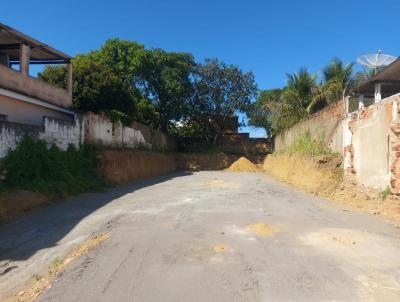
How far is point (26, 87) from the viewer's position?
1712cm

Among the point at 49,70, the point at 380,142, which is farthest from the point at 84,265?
the point at 49,70

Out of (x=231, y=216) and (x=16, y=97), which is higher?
(x=16, y=97)

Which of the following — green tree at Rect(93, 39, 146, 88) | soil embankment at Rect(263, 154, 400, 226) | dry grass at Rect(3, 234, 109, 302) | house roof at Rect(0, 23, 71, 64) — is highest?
green tree at Rect(93, 39, 146, 88)

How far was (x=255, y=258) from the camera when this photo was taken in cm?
683

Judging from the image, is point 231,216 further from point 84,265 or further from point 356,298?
point 356,298

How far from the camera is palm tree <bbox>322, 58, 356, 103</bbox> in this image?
29906mm

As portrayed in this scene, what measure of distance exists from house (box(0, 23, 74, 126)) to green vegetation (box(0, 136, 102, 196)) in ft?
6.08

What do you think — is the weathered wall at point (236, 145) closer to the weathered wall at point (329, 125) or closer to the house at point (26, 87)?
the weathered wall at point (329, 125)

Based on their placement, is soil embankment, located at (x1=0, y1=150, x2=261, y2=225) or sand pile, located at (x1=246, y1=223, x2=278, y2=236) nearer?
sand pile, located at (x1=246, y1=223, x2=278, y2=236)

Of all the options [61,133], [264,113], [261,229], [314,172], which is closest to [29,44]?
[61,133]

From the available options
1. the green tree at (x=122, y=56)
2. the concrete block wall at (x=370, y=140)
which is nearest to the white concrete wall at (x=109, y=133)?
the green tree at (x=122, y=56)

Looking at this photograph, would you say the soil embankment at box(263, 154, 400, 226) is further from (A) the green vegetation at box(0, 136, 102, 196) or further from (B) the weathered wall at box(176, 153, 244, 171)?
(B) the weathered wall at box(176, 153, 244, 171)

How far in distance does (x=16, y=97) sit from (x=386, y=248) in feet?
46.0

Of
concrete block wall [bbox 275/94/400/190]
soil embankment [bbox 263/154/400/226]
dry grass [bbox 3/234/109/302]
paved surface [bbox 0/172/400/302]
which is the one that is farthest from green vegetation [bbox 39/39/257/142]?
dry grass [bbox 3/234/109/302]
